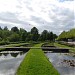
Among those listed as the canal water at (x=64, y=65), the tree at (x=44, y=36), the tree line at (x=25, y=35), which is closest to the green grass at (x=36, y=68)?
the canal water at (x=64, y=65)

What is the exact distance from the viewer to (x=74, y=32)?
76125 millimetres

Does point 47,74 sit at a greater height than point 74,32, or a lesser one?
lesser

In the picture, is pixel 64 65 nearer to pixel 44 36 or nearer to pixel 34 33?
pixel 34 33

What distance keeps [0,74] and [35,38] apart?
302 ft

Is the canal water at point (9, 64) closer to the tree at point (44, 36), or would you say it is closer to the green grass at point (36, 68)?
the green grass at point (36, 68)

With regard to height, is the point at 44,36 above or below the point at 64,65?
above

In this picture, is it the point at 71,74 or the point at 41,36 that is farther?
the point at 41,36

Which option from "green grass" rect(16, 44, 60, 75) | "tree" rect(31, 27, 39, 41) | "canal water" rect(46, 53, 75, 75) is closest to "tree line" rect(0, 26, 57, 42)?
"tree" rect(31, 27, 39, 41)

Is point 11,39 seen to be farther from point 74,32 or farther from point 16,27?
point 16,27

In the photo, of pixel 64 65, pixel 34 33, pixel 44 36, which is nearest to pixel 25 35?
pixel 34 33

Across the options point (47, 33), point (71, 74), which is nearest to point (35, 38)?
point (47, 33)

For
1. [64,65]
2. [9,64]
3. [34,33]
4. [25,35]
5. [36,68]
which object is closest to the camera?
[36,68]

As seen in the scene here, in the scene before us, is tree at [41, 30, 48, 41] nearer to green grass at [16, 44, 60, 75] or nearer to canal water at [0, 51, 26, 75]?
canal water at [0, 51, 26, 75]

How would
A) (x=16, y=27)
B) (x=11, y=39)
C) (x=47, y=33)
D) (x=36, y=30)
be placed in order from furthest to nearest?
(x=16, y=27) → (x=47, y=33) → (x=36, y=30) → (x=11, y=39)
